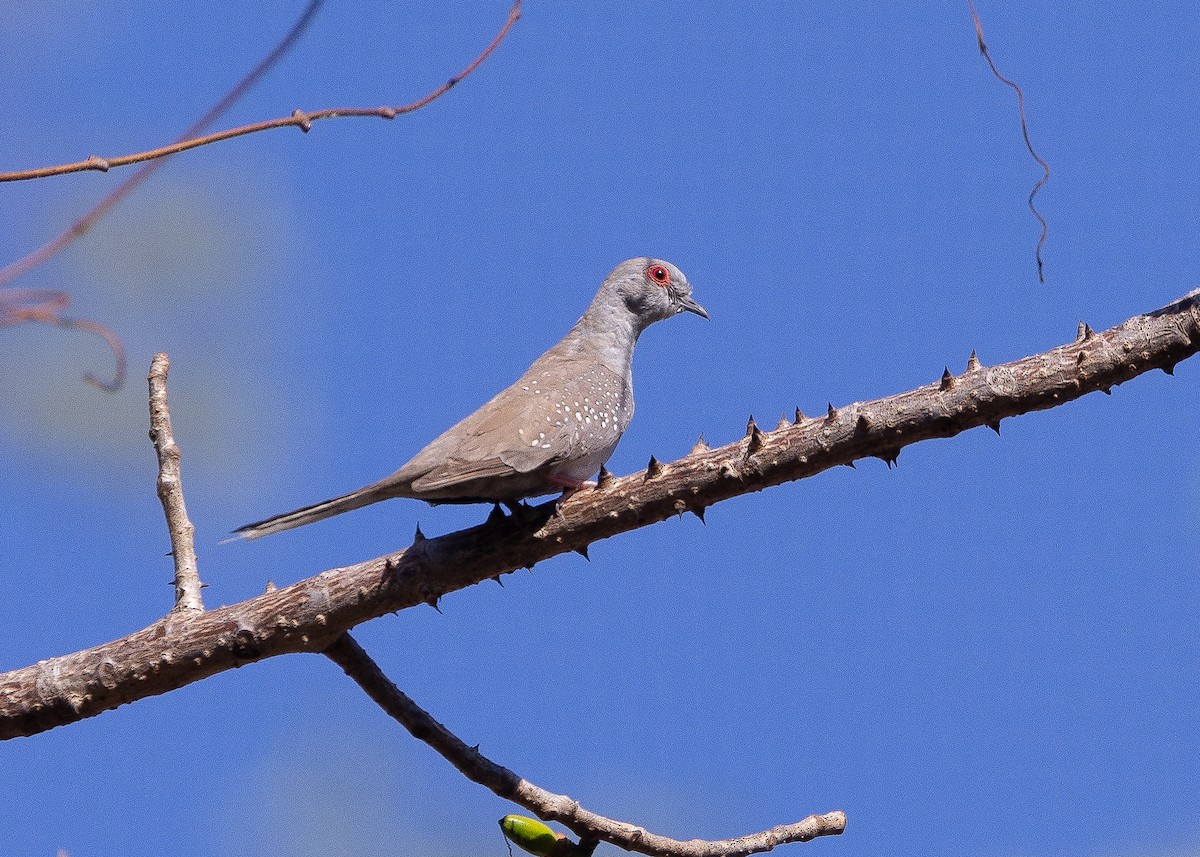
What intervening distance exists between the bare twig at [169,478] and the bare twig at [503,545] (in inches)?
17.0

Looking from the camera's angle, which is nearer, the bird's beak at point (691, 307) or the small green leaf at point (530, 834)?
the small green leaf at point (530, 834)

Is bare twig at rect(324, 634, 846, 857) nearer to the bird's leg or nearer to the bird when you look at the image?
the bird

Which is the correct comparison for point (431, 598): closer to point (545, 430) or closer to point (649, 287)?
point (545, 430)

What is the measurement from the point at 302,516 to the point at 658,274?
3.09 meters

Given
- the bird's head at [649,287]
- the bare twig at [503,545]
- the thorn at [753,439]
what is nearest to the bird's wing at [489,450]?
the bare twig at [503,545]

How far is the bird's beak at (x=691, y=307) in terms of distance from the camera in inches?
279

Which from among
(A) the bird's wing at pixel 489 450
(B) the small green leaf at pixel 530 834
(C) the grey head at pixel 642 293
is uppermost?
(C) the grey head at pixel 642 293

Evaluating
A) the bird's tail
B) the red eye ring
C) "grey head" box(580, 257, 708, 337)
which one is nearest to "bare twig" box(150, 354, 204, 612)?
the bird's tail

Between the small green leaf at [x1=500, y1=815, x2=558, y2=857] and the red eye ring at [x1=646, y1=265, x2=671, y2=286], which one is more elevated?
the red eye ring at [x1=646, y1=265, x2=671, y2=286]

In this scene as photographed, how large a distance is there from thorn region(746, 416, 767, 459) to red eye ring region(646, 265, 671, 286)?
311 cm

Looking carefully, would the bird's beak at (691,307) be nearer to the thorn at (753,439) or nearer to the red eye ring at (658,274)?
the red eye ring at (658,274)

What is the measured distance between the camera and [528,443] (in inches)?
188

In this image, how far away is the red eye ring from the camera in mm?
6863

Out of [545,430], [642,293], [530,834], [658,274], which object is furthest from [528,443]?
[658,274]
